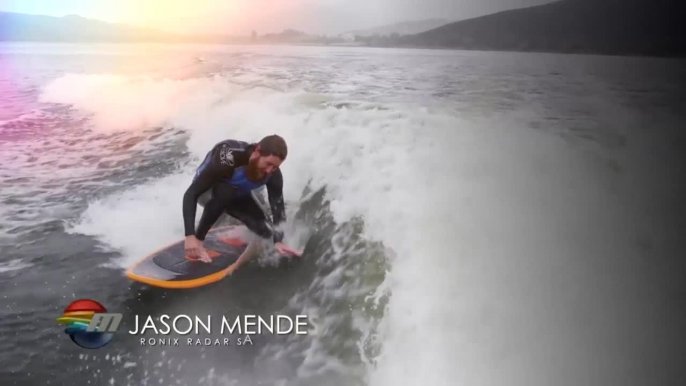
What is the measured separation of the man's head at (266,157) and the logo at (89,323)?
67cm

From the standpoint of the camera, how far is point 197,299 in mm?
1715

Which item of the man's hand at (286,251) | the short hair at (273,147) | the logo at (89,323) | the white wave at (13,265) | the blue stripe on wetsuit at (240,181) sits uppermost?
the short hair at (273,147)

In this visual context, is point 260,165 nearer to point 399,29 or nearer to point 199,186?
point 199,186

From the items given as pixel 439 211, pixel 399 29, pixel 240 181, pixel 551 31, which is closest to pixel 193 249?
pixel 240 181

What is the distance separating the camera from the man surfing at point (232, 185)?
1732mm

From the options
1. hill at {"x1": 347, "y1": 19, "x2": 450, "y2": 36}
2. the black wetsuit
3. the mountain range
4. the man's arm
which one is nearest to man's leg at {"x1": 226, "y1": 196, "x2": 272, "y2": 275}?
Answer: the black wetsuit

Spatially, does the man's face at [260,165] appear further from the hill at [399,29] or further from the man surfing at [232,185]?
the hill at [399,29]

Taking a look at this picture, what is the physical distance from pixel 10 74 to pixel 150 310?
1.02 meters

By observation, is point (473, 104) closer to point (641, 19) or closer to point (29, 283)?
point (641, 19)

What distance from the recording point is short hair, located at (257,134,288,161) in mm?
1751

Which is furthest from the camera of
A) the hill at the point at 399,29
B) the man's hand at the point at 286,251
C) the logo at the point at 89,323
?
the hill at the point at 399,29

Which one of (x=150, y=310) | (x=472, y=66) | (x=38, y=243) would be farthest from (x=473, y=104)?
(x=38, y=243)

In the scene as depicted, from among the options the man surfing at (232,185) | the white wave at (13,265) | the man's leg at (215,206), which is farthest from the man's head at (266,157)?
the white wave at (13,265)

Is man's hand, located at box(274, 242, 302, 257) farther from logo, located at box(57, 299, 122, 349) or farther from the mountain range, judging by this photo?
the mountain range
